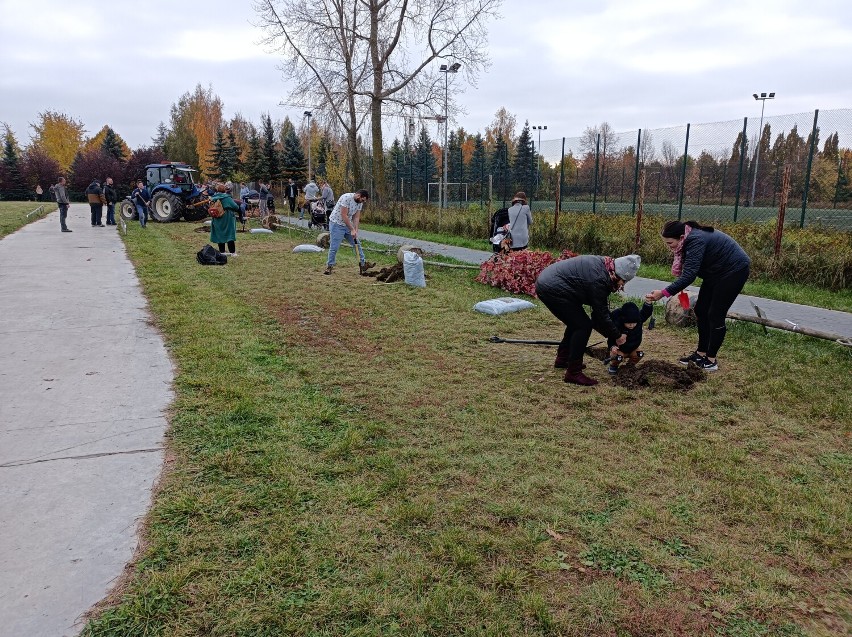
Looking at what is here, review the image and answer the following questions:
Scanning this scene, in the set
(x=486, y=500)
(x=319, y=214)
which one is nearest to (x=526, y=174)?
(x=319, y=214)

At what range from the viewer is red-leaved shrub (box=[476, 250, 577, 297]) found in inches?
386

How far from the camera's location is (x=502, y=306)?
846 cm

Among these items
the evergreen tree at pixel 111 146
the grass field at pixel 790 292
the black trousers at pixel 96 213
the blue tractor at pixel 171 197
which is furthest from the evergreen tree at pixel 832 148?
the evergreen tree at pixel 111 146

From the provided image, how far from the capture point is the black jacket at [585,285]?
17.0 feet

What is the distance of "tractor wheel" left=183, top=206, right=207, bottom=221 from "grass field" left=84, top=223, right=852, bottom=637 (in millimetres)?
17656

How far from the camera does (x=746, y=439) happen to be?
4320 mm

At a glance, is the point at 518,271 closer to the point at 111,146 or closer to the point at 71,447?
the point at 71,447

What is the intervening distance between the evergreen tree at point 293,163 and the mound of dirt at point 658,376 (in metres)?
47.6

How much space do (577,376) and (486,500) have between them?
2408 millimetres

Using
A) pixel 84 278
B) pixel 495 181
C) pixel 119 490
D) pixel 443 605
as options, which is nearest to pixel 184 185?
pixel 84 278

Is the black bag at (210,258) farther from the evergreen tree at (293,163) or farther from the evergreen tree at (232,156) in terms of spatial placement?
the evergreen tree at (232,156)

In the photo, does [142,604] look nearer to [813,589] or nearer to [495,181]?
[813,589]

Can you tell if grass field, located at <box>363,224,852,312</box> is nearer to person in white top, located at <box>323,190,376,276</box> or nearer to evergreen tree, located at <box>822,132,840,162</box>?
person in white top, located at <box>323,190,376,276</box>

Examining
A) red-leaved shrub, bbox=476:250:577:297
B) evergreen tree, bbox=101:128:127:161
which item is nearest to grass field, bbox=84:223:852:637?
red-leaved shrub, bbox=476:250:577:297
